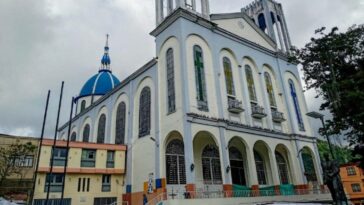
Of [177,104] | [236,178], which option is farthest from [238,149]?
[177,104]

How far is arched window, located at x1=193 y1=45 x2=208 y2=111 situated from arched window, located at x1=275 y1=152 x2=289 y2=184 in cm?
1009

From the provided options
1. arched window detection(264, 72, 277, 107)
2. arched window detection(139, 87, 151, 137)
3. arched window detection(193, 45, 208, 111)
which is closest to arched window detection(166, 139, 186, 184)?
arched window detection(139, 87, 151, 137)

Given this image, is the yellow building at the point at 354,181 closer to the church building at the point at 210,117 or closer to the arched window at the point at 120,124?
the church building at the point at 210,117

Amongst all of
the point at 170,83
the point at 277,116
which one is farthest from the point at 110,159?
the point at 277,116

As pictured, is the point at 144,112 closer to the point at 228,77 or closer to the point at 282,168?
the point at 228,77

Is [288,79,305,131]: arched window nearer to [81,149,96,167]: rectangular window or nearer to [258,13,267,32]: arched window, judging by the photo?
[258,13,267,32]: arched window

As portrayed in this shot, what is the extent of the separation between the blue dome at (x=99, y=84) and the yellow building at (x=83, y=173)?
1512 cm

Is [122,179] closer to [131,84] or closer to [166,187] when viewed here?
[166,187]

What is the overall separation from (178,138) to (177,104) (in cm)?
272

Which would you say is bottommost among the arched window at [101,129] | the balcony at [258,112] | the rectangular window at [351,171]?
the rectangular window at [351,171]

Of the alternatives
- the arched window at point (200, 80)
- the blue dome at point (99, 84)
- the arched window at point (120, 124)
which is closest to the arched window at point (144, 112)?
the arched window at point (120, 124)

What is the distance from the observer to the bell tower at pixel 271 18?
2812 centimetres

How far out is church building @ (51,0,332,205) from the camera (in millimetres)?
17000

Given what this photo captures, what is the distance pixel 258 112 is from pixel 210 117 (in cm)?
494
